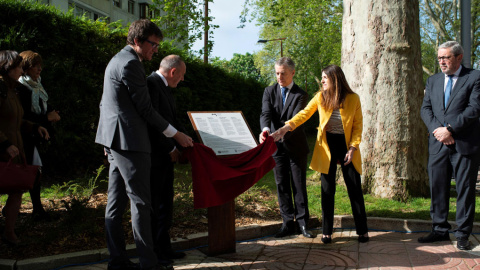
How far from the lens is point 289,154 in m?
5.57

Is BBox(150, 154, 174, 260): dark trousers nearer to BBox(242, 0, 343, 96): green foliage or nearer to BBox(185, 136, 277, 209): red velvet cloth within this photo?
BBox(185, 136, 277, 209): red velvet cloth

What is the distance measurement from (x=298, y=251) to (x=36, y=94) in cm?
381

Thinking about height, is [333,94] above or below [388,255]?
above

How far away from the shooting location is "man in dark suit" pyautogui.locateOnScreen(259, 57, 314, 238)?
5.53 meters

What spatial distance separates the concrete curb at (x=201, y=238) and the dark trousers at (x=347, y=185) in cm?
68

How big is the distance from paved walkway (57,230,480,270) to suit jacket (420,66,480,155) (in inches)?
47.3

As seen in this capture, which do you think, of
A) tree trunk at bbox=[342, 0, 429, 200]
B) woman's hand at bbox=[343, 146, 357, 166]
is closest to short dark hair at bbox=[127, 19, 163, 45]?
woman's hand at bbox=[343, 146, 357, 166]

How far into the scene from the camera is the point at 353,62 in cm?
754

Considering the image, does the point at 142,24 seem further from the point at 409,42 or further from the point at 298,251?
the point at 409,42

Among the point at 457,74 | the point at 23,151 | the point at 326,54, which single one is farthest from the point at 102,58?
the point at 326,54

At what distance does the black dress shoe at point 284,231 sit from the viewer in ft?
18.1

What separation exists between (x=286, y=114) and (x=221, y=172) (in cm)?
157

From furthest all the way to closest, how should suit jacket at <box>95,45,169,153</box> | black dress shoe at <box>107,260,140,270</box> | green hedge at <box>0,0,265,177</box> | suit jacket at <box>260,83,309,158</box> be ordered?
green hedge at <box>0,0,265,177</box> → suit jacket at <box>260,83,309,158</box> → black dress shoe at <box>107,260,140,270</box> → suit jacket at <box>95,45,169,153</box>

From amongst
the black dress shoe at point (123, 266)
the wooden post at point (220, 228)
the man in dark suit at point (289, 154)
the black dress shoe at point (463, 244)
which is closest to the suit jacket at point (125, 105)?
the black dress shoe at point (123, 266)
